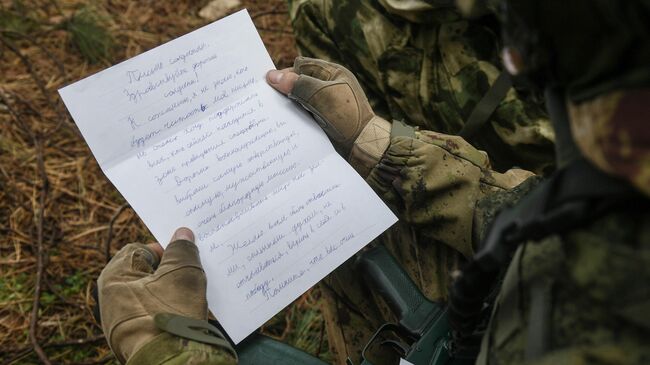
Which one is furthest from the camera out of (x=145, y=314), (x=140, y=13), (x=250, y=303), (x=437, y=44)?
(x=140, y=13)

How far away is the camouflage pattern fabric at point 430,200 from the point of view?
98 cm

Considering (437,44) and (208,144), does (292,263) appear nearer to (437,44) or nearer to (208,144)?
(208,144)

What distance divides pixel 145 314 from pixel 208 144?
33 centimetres

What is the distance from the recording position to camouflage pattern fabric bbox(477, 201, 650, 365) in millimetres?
465

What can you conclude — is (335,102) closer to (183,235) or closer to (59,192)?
(183,235)

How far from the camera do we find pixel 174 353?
761 millimetres

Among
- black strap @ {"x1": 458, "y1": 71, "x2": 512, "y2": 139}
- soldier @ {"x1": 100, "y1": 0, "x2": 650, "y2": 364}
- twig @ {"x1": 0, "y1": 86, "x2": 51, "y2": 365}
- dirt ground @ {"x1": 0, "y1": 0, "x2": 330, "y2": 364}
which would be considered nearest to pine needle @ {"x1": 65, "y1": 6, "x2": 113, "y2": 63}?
dirt ground @ {"x1": 0, "y1": 0, "x2": 330, "y2": 364}

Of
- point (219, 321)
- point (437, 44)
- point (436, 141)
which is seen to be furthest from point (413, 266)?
point (437, 44)

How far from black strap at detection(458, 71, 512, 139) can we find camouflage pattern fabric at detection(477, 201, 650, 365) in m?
0.68

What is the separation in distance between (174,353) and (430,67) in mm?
892

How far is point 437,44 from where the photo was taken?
49.4 inches

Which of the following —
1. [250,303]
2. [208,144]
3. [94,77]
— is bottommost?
[250,303]

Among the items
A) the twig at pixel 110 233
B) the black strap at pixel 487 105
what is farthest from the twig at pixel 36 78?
the black strap at pixel 487 105

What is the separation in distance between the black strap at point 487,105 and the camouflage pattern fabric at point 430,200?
18 cm
